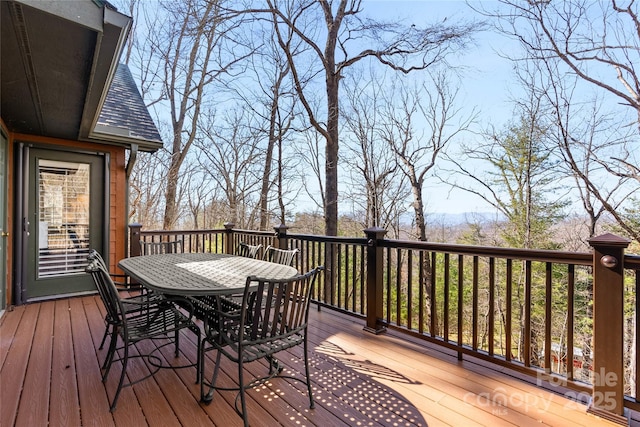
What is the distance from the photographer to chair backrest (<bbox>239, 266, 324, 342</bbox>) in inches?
69.5

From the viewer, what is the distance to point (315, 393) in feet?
6.92

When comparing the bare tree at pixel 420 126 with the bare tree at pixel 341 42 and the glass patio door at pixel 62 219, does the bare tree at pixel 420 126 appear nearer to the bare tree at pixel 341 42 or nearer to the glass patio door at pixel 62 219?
the bare tree at pixel 341 42

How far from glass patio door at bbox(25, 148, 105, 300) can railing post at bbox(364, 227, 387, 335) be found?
3929 mm

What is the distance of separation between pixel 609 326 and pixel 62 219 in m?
5.75

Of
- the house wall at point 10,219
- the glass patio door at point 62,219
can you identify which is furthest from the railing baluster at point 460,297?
the house wall at point 10,219

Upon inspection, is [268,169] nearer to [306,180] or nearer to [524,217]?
[306,180]

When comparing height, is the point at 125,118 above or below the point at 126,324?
above

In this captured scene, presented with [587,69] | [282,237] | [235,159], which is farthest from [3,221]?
[587,69]

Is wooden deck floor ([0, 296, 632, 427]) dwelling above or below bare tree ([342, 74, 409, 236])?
below

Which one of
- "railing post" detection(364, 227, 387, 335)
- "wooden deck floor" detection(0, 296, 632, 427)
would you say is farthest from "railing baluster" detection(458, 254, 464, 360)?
"railing post" detection(364, 227, 387, 335)

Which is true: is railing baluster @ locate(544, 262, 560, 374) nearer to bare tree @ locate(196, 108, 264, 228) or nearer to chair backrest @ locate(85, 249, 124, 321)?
chair backrest @ locate(85, 249, 124, 321)

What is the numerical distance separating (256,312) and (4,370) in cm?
217

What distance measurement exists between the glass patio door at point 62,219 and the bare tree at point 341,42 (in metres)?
4.70

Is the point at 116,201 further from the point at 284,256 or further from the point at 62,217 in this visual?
the point at 284,256
